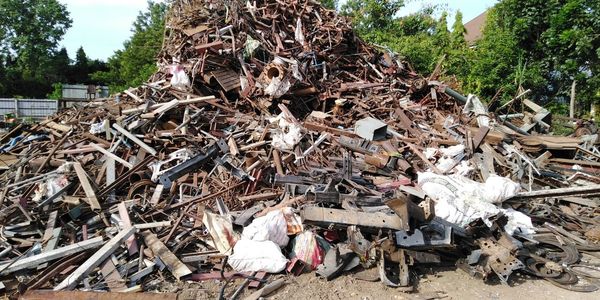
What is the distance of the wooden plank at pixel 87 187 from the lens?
16.4 ft

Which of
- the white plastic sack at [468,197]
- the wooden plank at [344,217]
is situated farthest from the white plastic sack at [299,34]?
the wooden plank at [344,217]

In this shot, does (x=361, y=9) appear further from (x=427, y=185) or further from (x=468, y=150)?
(x=427, y=185)

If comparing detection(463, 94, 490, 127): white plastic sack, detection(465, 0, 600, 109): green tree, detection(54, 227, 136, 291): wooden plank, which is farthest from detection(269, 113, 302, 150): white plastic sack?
detection(465, 0, 600, 109): green tree

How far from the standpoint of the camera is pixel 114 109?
717cm

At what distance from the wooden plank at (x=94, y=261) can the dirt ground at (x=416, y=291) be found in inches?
41.1

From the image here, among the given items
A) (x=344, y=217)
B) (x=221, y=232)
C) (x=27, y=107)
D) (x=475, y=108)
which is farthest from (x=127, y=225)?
(x=27, y=107)

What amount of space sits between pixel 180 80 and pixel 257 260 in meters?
5.10

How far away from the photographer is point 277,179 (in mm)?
5344

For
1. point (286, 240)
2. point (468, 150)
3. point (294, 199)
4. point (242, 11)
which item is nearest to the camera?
point (286, 240)

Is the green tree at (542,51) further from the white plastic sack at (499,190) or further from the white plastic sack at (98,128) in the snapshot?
the white plastic sack at (98,128)

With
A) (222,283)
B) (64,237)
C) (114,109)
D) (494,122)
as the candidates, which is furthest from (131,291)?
(494,122)

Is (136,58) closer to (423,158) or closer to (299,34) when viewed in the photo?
(299,34)

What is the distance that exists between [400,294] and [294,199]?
1732 mm

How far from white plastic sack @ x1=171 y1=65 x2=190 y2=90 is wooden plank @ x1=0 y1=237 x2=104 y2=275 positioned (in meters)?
4.30
